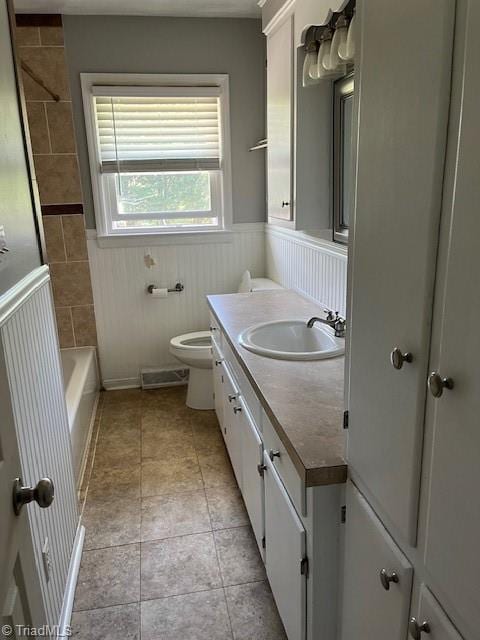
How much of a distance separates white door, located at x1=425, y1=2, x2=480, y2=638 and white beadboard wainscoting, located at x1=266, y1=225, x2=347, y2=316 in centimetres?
146

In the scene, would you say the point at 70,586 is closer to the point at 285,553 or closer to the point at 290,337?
the point at 285,553

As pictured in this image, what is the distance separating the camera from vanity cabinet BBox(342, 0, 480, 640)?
675 millimetres

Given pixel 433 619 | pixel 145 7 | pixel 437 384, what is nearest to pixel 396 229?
pixel 437 384

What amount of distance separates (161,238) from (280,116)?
1.44m

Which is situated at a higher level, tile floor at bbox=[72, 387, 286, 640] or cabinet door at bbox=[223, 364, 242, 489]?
cabinet door at bbox=[223, 364, 242, 489]

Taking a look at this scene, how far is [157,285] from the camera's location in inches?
143

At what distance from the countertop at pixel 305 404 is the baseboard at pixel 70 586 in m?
1.01

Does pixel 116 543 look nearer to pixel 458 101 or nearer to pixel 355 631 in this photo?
pixel 355 631

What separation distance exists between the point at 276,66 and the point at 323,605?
2.29 metres

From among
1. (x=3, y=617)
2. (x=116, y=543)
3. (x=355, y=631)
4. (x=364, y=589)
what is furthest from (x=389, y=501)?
(x=116, y=543)

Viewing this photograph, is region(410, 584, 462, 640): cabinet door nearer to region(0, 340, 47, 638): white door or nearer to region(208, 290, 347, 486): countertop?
region(208, 290, 347, 486): countertop

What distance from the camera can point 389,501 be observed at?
95cm

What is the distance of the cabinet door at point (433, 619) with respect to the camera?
79 centimetres

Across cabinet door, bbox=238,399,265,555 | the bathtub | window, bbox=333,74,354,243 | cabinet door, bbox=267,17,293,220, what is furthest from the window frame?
the bathtub
